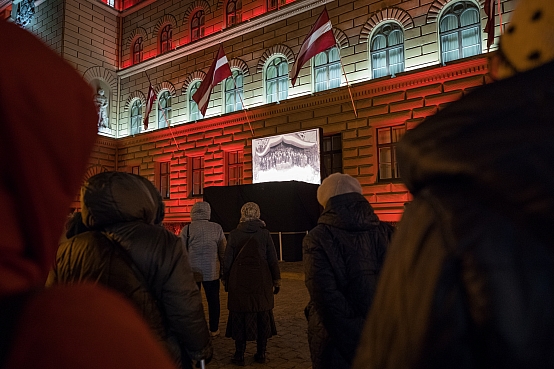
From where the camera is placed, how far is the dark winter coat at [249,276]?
4637 mm

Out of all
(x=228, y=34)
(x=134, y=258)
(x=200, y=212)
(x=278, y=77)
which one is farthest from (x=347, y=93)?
(x=134, y=258)

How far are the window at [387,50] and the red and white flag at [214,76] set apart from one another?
5.10 metres

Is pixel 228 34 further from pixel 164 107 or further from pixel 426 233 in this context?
pixel 426 233

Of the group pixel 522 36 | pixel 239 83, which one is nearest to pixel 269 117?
pixel 239 83

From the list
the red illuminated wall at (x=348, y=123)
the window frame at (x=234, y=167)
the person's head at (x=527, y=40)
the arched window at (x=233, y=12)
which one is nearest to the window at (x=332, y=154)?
the red illuminated wall at (x=348, y=123)

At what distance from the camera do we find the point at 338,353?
8.38 ft

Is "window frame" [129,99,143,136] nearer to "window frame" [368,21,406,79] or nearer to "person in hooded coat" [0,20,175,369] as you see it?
"window frame" [368,21,406,79]

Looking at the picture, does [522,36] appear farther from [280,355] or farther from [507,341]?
[280,355]

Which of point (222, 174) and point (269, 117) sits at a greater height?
point (269, 117)

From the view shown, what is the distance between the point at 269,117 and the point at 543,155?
1505 centimetres

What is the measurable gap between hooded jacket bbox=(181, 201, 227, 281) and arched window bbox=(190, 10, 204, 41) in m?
14.9

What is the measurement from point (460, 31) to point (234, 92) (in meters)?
9.09

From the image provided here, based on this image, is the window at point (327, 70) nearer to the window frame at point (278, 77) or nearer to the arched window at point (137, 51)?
the window frame at point (278, 77)

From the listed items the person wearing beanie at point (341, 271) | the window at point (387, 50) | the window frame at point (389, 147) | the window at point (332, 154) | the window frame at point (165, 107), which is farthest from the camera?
the window frame at point (165, 107)
